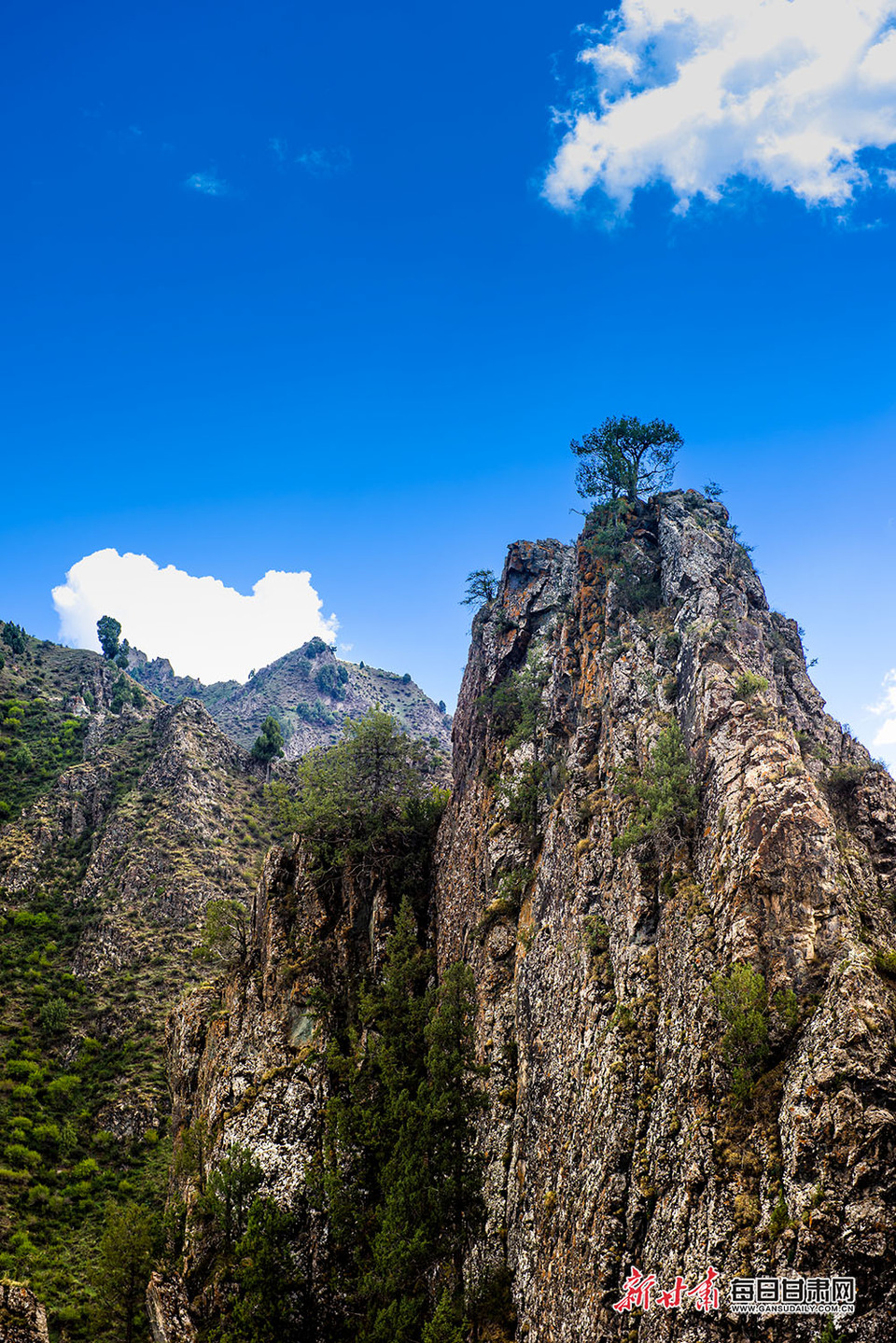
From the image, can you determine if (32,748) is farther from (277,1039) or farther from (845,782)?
(845,782)

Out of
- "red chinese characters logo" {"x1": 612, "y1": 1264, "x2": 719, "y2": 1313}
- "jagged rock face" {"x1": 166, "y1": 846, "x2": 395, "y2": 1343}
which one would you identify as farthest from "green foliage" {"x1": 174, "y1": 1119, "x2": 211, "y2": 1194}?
"red chinese characters logo" {"x1": 612, "y1": 1264, "x2": 719, "y2": 1313}

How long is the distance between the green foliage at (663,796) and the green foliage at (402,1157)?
696 inches

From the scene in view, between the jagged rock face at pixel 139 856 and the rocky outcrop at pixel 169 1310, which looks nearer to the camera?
the rocky outcrop at pixel 169 1310

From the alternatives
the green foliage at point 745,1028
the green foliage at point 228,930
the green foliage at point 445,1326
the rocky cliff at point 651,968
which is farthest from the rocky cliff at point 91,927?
the green foliage at point 745,1028

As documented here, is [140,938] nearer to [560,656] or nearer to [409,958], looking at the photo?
[409,958]

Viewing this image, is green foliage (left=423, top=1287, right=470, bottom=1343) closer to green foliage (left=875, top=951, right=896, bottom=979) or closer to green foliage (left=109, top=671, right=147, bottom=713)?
green foliage (left=875, top=951, right=896, bottom=979)

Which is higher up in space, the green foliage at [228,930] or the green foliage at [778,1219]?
the green foliage at [228,930]

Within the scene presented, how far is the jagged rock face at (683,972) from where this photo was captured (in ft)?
61.1

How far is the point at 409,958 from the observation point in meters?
→ 52.1

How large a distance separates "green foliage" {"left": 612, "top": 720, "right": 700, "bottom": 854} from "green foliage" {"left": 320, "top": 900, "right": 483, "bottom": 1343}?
696 inches

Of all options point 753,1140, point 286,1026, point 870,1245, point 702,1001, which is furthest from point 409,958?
point 870,1245

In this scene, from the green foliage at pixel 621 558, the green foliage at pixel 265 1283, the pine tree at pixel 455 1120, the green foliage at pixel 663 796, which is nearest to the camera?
the green foliage at pixel 663 796

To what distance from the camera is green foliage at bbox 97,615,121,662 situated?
562 ft

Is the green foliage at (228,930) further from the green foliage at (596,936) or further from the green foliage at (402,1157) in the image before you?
the green foliage at (596,936)
